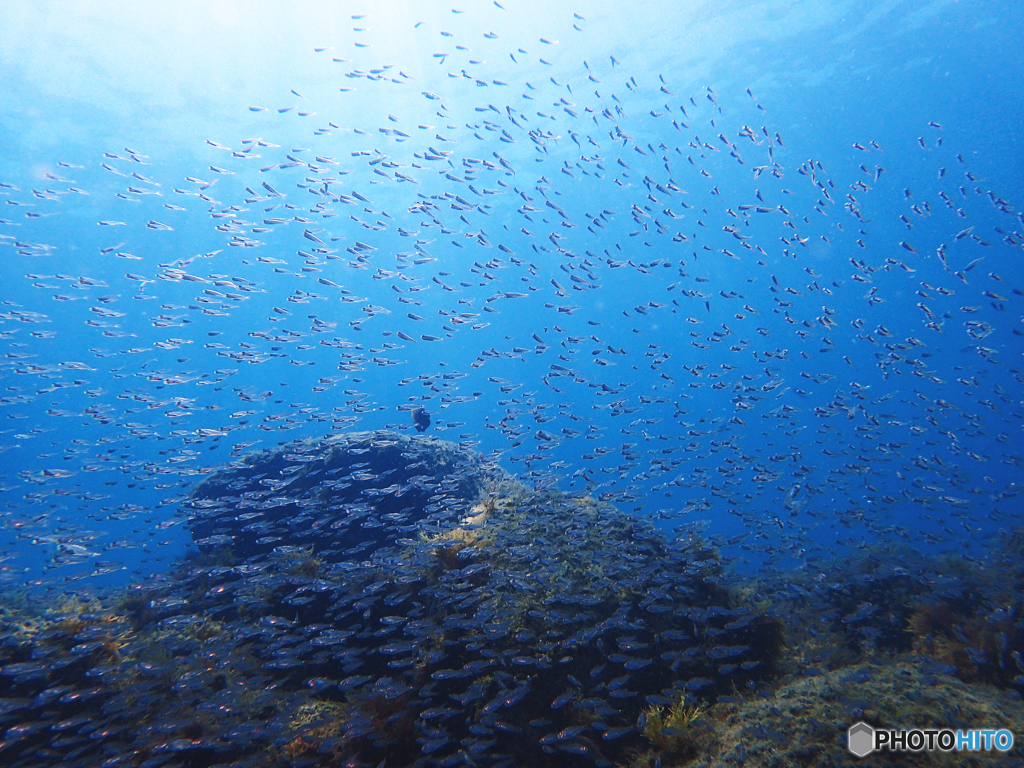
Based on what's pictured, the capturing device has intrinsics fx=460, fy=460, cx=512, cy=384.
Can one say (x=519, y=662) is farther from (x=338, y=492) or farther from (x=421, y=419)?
(x=421, y=419)

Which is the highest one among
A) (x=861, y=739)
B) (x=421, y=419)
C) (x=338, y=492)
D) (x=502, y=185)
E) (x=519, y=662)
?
(x=502, y=185)

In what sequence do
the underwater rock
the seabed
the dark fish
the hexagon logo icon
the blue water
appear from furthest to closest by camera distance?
the dark fish < the blue water < the underwater rock < the seabed < the hexagon logo icon

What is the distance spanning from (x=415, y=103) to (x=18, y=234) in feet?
131

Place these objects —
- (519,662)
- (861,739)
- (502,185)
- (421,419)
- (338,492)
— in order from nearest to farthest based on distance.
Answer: (861,739) < (519,662) < (338,492) < (421,419) < (502,185)

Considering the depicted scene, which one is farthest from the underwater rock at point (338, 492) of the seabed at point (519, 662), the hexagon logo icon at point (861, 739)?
the hexagon logo icon at point (861, 739)

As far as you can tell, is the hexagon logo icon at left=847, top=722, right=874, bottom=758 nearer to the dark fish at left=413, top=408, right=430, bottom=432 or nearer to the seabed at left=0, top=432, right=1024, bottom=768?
the seabed at left=0, top=432, right=1024, bottom=768

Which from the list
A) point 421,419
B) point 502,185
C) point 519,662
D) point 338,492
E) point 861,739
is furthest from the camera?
point 502,185

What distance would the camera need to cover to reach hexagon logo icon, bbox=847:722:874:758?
13.5 feet

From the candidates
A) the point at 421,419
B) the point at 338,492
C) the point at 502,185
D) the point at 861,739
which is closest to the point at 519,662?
the point at 861,739

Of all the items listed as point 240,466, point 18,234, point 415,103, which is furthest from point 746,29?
point 18,234

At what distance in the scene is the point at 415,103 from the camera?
33969 mm

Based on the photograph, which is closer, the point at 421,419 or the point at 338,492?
the point at 338,492

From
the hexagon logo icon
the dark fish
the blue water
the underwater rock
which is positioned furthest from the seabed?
the dark fish

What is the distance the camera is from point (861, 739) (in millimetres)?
4219
